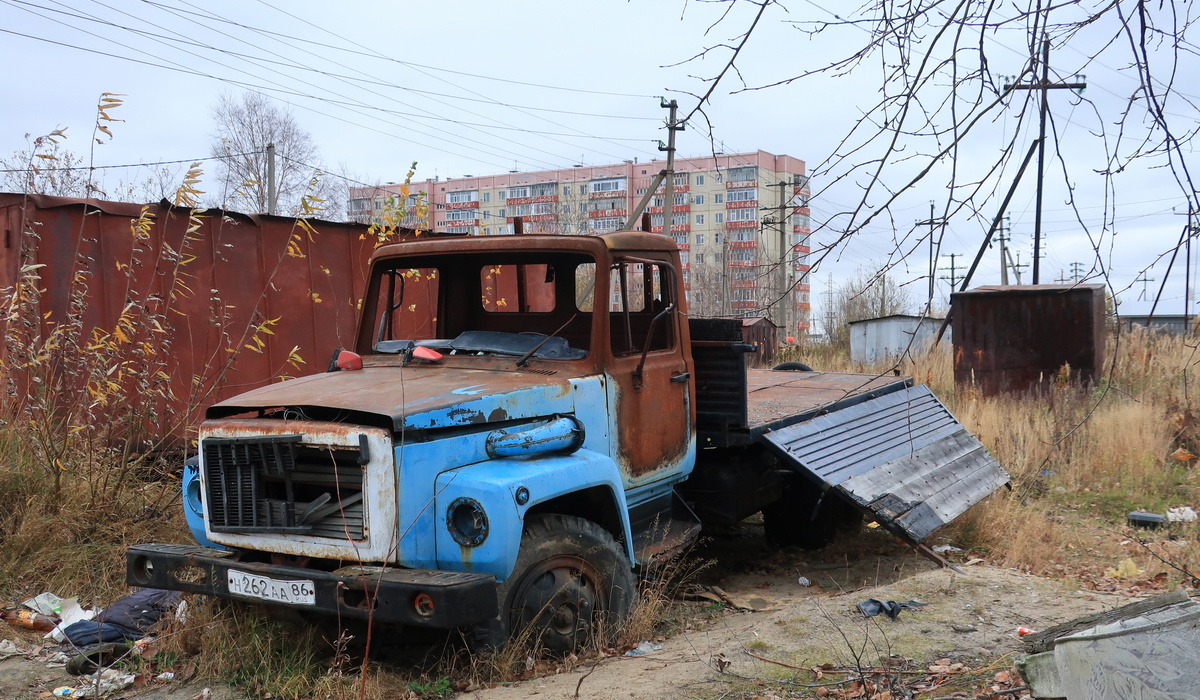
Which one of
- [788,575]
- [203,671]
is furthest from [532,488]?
[788,575]

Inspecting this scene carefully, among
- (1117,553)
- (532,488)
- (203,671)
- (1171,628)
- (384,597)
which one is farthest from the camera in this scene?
(1117,553)

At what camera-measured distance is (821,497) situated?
6.62m

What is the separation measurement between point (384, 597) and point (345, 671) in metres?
0.79

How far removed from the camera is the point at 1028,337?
11680mm

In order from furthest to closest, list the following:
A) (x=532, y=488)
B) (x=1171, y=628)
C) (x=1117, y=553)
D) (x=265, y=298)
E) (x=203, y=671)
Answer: (x=265, y=298) → (x=1117, y=553) → (x=203, y=671) → (x=532, y=488) → (x=1171, y=628)

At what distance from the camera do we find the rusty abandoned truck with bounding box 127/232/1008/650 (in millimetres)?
3828

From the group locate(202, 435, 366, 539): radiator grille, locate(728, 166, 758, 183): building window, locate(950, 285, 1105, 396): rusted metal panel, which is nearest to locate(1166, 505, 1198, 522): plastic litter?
locate(950, 285, 1105, 396): rusted metal panel

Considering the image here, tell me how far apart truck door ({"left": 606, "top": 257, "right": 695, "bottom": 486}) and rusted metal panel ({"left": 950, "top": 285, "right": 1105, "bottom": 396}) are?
6.90 meters

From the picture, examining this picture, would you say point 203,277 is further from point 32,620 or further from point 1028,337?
point 1028,337

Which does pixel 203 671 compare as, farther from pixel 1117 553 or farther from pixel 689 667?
pixel 1117 553

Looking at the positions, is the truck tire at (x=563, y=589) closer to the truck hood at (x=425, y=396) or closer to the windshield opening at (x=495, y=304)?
the truck hood at (x=425, y=396)

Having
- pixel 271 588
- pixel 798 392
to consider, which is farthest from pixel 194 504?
pixel 798 392

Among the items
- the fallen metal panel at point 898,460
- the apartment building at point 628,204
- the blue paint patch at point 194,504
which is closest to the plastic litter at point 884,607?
the fallen metal panel at point 898,460

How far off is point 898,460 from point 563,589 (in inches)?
133
